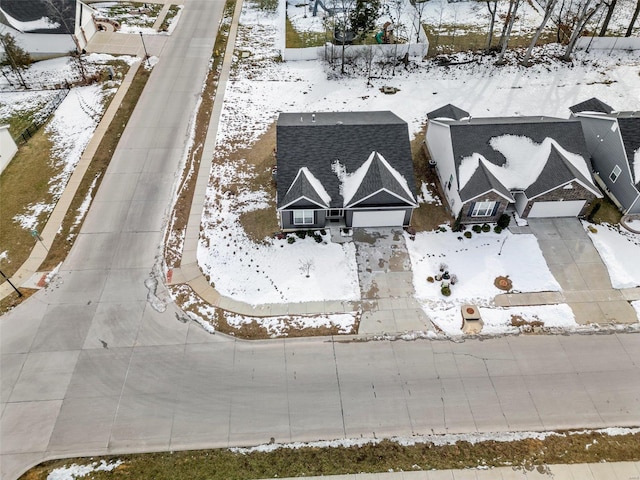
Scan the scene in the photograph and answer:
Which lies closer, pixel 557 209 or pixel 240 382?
pixel 240 382

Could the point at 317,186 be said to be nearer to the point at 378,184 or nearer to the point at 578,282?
the point at 378,184

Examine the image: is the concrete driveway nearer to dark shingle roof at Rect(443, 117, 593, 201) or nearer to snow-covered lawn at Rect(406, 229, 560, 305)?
snow-covered lawn at Rect(406, 229, 560, 305)

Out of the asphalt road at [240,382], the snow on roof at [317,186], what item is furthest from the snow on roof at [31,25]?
the snow on roof at [317,186]

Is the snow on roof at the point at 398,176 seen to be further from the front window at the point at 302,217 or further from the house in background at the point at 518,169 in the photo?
the front window at the point at 302,217

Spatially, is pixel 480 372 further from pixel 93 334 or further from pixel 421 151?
pixel 93 334

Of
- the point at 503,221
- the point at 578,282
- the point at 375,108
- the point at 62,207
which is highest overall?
the point at 375,108

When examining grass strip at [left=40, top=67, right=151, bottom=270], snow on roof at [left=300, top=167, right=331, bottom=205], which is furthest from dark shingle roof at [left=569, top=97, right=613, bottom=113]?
grass strip at [left=40, top=67, right=151, bottom=270]

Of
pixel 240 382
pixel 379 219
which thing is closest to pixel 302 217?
pixel 379 219
